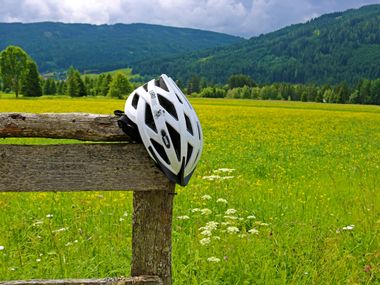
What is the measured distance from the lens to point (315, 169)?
516 inches

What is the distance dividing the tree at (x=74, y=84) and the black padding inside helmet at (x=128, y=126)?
10020 centimetres

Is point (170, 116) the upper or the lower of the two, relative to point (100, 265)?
upper

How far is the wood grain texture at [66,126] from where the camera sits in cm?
248

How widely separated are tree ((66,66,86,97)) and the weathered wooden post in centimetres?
10004

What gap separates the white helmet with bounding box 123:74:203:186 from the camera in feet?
7.84

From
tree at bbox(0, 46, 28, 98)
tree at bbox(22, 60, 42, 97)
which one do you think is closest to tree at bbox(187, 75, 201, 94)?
tree at bbox(0, 46, 28, 98)

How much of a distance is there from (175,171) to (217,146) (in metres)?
16.0

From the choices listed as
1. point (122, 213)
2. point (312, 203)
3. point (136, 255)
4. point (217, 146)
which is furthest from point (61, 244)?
point (217, 146)

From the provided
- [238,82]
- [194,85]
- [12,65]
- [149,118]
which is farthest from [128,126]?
[238,82]

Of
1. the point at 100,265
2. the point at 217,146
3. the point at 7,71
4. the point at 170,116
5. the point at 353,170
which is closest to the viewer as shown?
the point at 170,116

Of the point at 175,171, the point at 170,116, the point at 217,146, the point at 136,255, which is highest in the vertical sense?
the point at 170,116

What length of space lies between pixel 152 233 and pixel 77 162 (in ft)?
1.96

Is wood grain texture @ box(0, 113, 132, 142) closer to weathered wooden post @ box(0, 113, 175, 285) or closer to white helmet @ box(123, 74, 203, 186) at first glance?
weathered wooden post @ box(0, 113, 175, 285)

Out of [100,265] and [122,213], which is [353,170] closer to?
[122,213]
